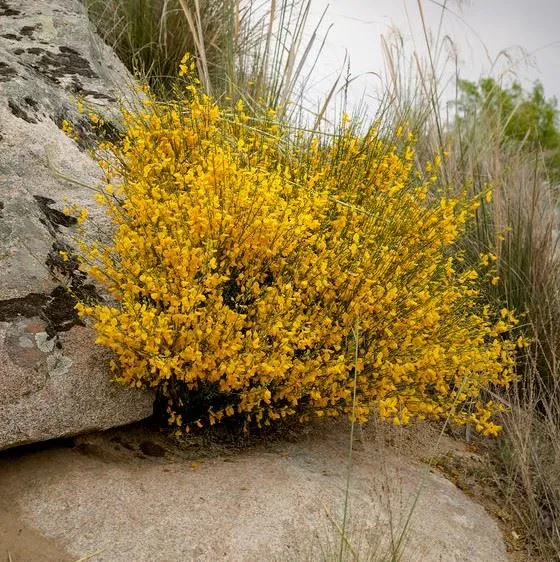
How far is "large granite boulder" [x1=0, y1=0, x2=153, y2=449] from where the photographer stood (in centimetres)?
264

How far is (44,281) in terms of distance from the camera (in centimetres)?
291

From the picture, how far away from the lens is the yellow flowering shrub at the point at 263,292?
2.63 m

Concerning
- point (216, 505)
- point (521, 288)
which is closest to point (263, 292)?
point (216, 505)

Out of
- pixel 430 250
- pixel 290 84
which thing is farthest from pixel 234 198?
pixel 290 84

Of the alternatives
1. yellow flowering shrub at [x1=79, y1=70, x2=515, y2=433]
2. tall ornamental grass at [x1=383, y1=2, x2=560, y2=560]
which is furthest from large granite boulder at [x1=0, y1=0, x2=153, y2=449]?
tall ornamental grass at [x1=383, y1=2, x2=560, y2=560]

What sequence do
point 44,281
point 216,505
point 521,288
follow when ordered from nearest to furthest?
point 216,505, point 44,281, point 521,288

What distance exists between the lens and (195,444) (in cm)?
302

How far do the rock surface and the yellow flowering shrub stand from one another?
195mm

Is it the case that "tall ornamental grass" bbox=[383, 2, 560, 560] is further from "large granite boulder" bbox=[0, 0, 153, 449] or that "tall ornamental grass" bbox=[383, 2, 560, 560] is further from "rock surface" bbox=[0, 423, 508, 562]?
"large granite boulder" bbox=[0, 0, 153, 449]

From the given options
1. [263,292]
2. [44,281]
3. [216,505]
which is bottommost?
[216,505]

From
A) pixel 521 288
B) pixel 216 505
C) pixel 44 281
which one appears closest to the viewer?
pixel 216 505

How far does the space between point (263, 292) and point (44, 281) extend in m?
0.83

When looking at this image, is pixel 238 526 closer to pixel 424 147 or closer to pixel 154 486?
pixel 154 486

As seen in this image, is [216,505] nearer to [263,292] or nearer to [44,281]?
[263,292]
